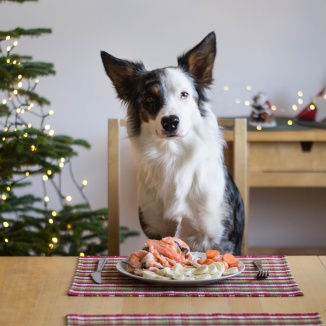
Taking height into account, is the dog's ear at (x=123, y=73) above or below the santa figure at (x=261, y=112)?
above

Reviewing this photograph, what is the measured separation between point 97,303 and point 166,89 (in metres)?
0.86

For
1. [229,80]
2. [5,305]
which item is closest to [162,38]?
[229,80]

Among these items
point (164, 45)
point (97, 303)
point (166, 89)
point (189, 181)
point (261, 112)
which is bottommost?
point (97, 303)

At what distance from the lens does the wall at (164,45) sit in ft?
11.4

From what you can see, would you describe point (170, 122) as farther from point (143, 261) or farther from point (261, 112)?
point (261, 112)

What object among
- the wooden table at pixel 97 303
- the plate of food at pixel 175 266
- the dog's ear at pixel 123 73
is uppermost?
the dog's ear at pixel 123 73

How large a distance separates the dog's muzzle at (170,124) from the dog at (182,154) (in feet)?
0.14

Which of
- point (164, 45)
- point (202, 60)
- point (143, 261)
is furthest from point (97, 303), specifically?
point (164, 45)

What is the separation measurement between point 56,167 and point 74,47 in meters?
0.88

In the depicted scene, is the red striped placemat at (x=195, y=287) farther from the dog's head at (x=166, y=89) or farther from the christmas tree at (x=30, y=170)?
the christmas tree at (x=30, y=170)

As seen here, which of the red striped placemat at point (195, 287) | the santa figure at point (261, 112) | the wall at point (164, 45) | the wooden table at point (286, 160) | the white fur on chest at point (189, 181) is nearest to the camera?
the red striped placemat at point (195, 287)

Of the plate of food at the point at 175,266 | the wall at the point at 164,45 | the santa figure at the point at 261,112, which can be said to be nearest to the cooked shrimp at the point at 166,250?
the plate of food at the point at 175,266

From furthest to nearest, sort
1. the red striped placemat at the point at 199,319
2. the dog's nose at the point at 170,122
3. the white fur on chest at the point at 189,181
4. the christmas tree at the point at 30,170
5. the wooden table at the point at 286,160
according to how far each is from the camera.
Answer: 1. the wooden table at the point at 286,160
2. the christmas tree at the point at 30,170
3. the white fur on chest at the point at 189,181
4. the dog's nose at the point at 170,122
5. the red striped placemat at the point at 199,319

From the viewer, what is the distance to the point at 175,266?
1.51 metres
